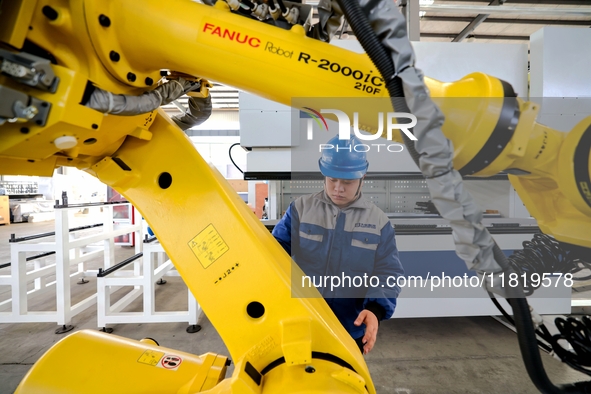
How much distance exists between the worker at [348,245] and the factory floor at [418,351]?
1.20m

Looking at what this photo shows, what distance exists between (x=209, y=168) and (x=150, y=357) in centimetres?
78

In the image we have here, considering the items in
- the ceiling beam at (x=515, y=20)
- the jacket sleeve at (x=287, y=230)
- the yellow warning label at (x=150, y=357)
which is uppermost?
the ceiling beam at (x=515, y=20)

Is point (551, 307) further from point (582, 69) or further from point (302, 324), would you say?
point (302, 324)

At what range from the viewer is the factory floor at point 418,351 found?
91.2 inches

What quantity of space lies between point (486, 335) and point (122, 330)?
381 centimetres

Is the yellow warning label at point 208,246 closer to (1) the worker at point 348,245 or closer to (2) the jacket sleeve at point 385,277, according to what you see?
(1) the worker at point 348,245

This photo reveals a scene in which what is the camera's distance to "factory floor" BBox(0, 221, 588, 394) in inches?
91.2

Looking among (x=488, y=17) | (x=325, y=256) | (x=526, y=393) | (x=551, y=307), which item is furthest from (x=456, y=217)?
(x=488, y=17)

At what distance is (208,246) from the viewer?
0.89 metres

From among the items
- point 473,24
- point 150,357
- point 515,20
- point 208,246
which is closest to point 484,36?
point 515,20

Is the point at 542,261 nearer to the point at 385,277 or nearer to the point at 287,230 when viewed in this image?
the point at 385,277

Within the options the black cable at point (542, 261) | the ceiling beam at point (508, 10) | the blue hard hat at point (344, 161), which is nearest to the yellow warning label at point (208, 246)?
the blue hard hat at point (344, 161)

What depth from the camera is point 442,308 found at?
2822 mm

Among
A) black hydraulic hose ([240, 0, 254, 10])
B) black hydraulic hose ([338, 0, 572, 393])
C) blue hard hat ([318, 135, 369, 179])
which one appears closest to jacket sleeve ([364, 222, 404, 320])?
blue hard hat ([318, 135, 369, 179])
